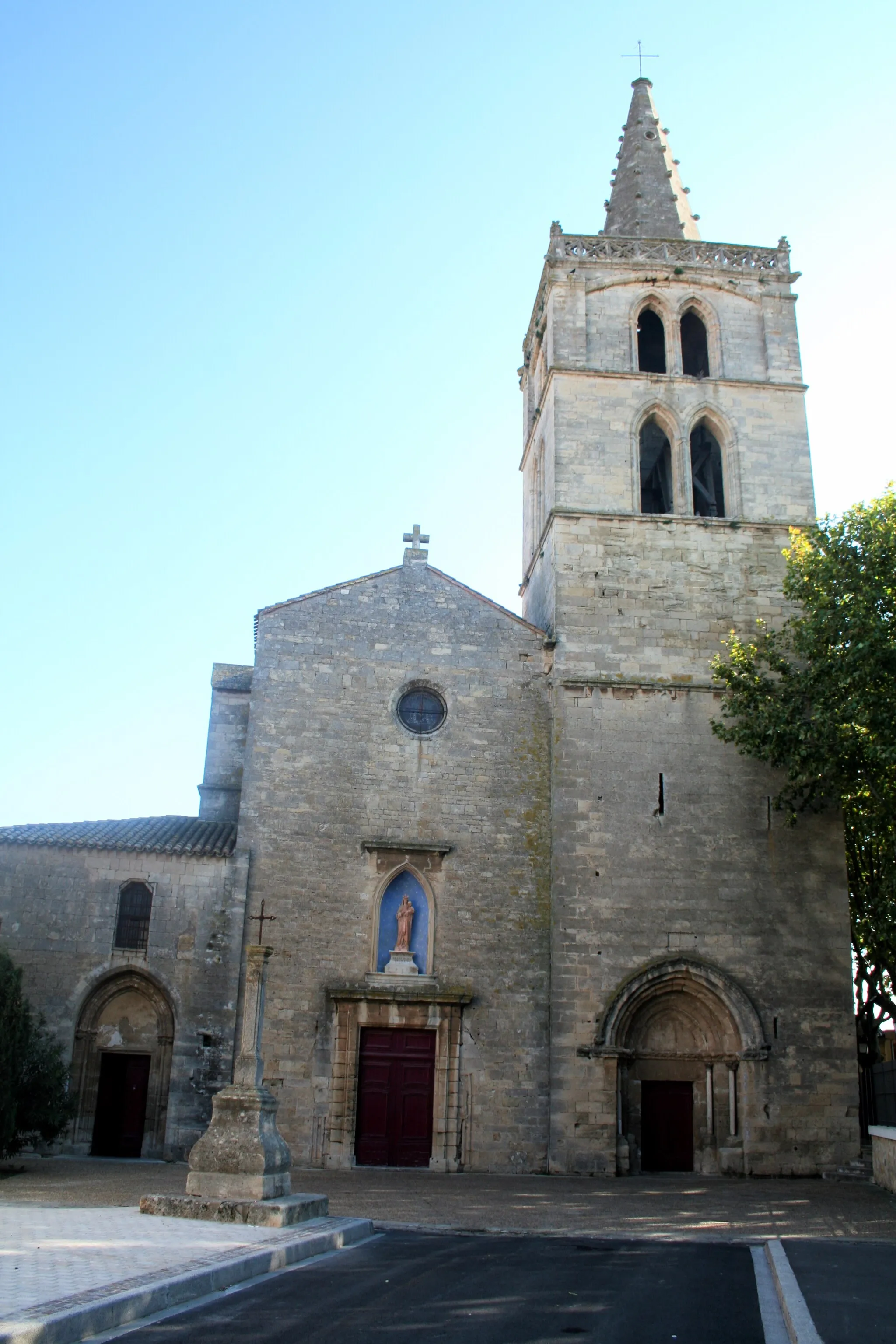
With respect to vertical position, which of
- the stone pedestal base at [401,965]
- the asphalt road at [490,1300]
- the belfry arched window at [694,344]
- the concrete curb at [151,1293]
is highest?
the belfry arched window at [694,344]

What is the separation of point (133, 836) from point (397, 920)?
4629 millimetres

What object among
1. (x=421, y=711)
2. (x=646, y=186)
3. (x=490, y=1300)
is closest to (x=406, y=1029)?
(x=421, y=711)

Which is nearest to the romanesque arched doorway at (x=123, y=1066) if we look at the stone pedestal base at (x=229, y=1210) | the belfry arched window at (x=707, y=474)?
the stone pedestal base at (x=229, y=1210)

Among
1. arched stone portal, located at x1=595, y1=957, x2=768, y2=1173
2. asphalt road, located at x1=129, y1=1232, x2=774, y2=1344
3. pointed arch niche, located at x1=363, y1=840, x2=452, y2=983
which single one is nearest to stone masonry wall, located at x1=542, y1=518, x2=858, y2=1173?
arched stone portal, located at x1=595, y1=957, x2=768, y2=1173

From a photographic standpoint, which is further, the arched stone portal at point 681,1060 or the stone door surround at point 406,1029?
the arched stone portal at point 681,1060

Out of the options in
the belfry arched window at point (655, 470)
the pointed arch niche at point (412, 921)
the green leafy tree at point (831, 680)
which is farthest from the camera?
the belfry arched window at point (655, 470)

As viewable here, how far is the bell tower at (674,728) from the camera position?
57.2ft

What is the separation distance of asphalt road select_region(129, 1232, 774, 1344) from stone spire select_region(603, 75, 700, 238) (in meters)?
19.3

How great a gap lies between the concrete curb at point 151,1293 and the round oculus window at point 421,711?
10312 millimetres

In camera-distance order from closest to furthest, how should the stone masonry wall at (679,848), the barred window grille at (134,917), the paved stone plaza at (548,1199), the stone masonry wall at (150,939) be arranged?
the paved stone plaza at (548,1199)
the stone masonry wall at (150,939)
the stone masonry wall at (679,848)
the barred window grille at (134,917)

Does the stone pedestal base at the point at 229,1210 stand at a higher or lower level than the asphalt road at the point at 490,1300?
higher

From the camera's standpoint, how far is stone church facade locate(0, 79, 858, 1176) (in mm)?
17250

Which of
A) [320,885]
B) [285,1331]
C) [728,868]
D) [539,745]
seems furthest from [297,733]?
[285,1331]

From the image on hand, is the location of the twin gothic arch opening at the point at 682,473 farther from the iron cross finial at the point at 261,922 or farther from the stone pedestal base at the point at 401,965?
the iron cross finial at the point at 261,922
